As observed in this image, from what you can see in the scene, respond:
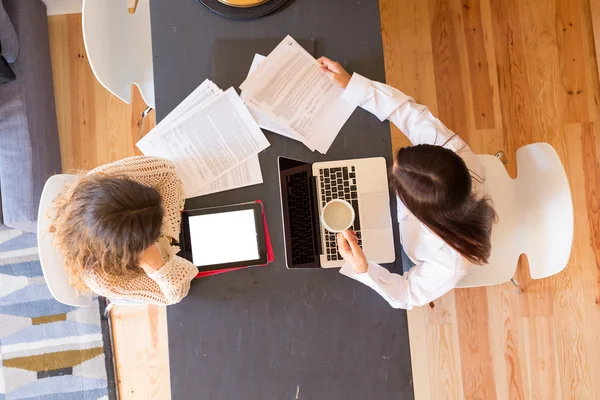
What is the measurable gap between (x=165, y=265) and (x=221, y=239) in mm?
148

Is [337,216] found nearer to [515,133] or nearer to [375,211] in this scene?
[375,211]

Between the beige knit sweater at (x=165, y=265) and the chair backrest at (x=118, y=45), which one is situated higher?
the chair backrest at (x=118, y=45)

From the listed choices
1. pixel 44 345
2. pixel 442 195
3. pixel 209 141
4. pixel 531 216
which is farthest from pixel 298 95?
pixel 44 345

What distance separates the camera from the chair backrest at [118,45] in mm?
1211

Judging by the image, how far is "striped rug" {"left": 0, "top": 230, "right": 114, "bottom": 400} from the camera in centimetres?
177

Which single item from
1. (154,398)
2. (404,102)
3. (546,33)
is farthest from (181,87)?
(546,33)

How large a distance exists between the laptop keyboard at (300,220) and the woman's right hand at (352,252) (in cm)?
8

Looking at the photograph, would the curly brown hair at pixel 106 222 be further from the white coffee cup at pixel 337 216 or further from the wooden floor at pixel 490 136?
the wooden floor at pixel 490 136

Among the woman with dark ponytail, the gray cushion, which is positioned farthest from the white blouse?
the gray cushion

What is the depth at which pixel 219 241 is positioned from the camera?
3.81 ft

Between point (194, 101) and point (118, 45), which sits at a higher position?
point (118, 45)

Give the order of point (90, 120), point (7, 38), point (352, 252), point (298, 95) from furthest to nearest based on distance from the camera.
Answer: point (90, 120) → point (7, 38) → point (298, 95) → point (352, 252)

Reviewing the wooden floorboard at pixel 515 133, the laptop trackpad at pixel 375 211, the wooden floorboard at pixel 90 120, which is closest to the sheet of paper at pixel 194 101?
the laptop trackpad at pixel 375 211

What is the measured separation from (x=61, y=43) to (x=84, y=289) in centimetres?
123
